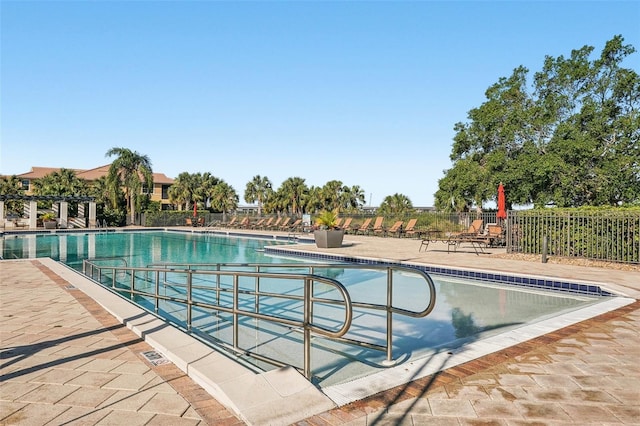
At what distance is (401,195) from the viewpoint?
42719 millimetres

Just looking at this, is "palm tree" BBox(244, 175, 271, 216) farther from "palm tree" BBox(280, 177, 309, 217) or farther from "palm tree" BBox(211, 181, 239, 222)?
"palm tree" BBox(211, 181, 239, 222)

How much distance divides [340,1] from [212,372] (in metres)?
13.2

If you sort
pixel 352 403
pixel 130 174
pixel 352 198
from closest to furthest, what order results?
pixel 352 403 → pixel 130 174 → pixel 352 198

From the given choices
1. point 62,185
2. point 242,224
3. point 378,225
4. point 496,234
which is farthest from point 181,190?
point 496,234

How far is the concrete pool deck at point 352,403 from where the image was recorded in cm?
243

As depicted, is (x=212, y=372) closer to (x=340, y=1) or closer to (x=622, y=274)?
(x=622, y=274)

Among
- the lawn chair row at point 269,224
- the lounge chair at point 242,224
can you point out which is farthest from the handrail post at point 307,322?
the lounge chair at point 242,224

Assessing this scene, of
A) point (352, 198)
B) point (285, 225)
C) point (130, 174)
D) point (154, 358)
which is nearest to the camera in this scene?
point (154, 358)

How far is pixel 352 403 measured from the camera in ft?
8.61

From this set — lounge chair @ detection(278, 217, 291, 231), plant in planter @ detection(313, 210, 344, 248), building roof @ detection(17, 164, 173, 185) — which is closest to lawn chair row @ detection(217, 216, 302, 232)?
lounge chair @ detection(278, 217, 291, 231)

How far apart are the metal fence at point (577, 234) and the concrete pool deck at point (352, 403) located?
21.1 ft

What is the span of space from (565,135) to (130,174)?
32.4 meters

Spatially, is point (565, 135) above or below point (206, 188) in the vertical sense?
above

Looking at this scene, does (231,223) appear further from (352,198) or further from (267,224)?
(352,198)
